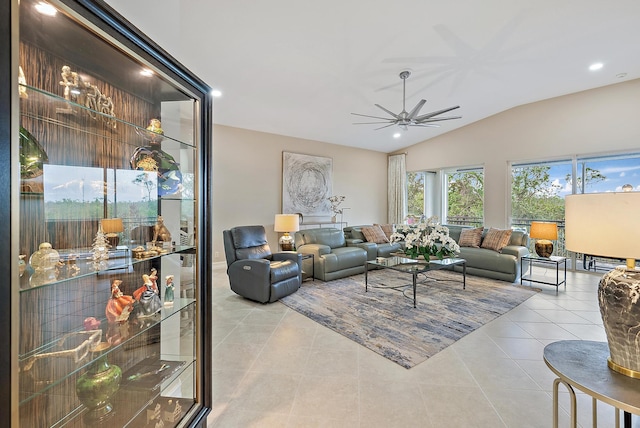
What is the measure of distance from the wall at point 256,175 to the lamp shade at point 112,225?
4.23 m

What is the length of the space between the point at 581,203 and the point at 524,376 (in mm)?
1601

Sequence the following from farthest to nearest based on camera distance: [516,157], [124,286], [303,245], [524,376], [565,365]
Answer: [516,157]
[303,245]
[524,376]
[124,286]
[565,365]

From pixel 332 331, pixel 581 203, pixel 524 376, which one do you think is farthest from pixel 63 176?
pixel 524 376

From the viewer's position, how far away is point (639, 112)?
4.57 meters

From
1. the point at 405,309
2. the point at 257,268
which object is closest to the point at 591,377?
the point at 405,309

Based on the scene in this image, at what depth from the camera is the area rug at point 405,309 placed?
2.61 metres

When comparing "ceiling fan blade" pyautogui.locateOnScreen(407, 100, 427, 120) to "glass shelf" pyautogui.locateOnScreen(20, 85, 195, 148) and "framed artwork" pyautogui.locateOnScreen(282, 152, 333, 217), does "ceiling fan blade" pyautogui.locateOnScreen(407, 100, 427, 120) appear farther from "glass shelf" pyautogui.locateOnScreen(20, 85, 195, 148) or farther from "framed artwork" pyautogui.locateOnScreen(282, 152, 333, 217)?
"framed artwork" pyautogui.locateOnScreen(282, 152, 333, 217)

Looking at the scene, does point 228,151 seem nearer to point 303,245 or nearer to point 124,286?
point 303,245

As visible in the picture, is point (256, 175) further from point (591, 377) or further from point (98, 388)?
point (591, 377)

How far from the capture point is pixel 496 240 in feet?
16.4

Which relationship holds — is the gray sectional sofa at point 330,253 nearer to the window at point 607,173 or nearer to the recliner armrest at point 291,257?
the recliner armrest at point 291,257

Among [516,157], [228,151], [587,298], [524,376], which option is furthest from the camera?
[516,157]

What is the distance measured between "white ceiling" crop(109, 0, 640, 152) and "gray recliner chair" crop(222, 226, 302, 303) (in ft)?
7.43

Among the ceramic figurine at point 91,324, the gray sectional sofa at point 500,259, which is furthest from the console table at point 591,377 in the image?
the gray sectional sofa at point 500,259
